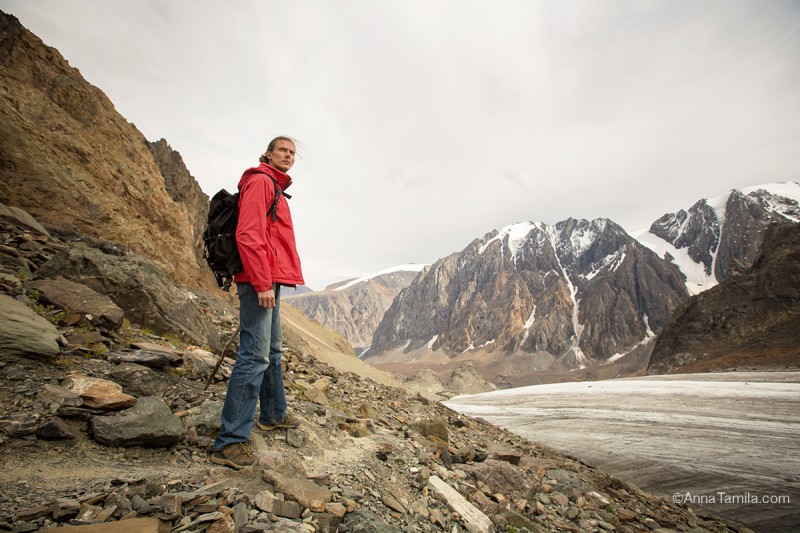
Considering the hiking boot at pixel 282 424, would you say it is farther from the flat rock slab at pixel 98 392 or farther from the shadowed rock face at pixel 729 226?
the shadowed rock face at pixel 729 226

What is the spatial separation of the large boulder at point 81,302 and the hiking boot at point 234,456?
11.4ft

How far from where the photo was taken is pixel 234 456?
3.46 m

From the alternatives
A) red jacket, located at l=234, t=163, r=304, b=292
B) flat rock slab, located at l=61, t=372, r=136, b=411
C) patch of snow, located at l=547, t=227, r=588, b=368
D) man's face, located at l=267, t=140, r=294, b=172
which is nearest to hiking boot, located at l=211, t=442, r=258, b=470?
flat rock slab, located at l=61, t=372, r=136, b=411

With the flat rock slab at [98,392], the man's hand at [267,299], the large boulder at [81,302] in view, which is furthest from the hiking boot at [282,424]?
the large boulder at [81,302]

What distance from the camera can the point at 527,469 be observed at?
263 inches

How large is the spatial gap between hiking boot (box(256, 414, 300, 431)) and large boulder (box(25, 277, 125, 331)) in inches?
125

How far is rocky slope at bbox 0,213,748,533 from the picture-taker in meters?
2.49

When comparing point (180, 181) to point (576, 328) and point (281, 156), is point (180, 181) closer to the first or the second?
point (281, 156)

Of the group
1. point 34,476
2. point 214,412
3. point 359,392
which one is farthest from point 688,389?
point 34,476

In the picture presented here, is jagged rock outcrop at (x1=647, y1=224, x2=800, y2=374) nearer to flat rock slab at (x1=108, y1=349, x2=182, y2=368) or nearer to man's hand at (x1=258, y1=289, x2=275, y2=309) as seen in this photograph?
man's hand at (x1=258, y1=289, x2=275, y2=309)

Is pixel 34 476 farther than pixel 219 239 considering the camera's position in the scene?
No

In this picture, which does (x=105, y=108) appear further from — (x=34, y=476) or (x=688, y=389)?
(x=688, y=389)

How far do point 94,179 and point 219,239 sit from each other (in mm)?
14183

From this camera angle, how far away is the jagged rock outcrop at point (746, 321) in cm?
5381
